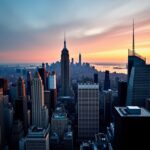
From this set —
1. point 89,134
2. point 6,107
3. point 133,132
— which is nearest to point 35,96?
point 6,107

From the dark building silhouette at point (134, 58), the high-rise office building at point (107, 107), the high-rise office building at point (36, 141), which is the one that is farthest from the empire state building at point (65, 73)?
the high-rise office building at point (36, 141)

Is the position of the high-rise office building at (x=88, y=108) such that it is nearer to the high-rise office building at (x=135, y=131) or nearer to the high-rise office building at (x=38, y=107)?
the high-rise office building at (x=38, y=107)

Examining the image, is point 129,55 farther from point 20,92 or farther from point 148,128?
point 148,128

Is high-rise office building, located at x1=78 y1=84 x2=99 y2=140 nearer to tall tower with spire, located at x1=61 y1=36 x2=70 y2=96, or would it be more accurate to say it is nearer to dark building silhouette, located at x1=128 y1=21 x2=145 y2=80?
dark building silhouette, located at x1=128 y1=21 x2=145 y2=80

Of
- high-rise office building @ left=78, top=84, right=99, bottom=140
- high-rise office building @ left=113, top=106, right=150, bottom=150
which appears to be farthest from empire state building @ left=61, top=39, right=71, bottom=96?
high-rise office building @ left=113, top=106, right=150, bottom=150

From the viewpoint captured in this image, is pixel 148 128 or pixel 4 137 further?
pixel 4 137
